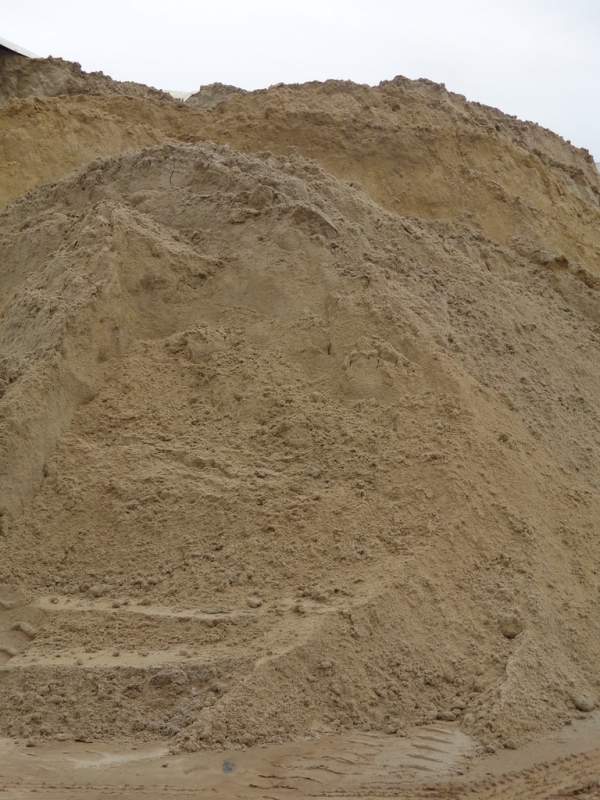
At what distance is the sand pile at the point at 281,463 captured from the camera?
566cm

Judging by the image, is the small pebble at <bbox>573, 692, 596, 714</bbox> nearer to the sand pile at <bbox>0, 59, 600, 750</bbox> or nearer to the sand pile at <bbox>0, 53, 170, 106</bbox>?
the sand pile at <bbox>0, 59, 600, 750</bbox>

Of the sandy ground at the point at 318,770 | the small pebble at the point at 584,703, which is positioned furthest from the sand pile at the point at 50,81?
the sandy ground at the point at 318,770

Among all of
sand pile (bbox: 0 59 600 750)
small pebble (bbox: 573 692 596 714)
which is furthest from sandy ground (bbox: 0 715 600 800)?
small pebble (bbox: 573 692 596 714)

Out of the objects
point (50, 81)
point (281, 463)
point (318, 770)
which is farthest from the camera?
point (50, 81)

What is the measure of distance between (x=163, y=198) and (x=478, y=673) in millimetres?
5043

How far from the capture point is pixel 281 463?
7.03m

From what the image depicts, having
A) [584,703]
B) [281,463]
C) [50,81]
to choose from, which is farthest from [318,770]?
[50,81]

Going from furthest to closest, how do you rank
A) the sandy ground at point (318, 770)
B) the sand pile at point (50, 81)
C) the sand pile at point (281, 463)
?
the sand pile at point (50, 81) < the sand pile at point (281, 463) < the sandy ground at point (318, 770)

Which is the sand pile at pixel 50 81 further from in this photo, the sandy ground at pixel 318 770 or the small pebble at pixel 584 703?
the sandy ground at pixel 318 770

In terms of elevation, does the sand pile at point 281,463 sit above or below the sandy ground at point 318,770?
above

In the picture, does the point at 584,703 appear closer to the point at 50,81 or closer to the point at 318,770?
the point at 318,770

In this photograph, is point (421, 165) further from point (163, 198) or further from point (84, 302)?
point (84, 302)

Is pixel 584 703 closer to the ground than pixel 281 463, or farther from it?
closer to the ground

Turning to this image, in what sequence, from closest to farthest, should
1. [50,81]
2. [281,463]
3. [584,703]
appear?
[584,703], [281,463], [50,81]
